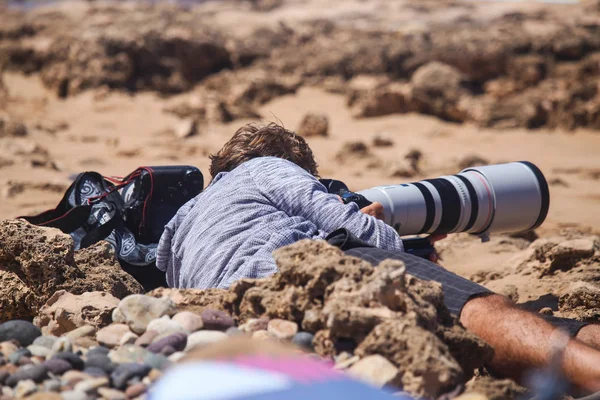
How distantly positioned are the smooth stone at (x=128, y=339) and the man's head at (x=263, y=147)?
103 cm

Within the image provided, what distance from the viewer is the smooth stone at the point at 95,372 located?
1.77 meters

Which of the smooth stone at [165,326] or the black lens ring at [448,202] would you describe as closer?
the smooth stone at [165,326]

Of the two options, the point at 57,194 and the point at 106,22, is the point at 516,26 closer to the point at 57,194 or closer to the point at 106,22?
the point at 106,22

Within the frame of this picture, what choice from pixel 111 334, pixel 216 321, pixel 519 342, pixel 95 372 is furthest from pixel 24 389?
pixel 519 342

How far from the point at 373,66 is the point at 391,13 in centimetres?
1125

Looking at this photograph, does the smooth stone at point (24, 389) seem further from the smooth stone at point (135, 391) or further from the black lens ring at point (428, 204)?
the black lens ring at point (428, 204)

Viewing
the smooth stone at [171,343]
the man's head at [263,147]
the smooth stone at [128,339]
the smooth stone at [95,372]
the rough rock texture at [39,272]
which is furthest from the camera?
the man's head at [263,147]

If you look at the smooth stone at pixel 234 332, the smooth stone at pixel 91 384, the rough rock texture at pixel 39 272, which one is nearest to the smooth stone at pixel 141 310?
the smooth stone at pixel 234 332

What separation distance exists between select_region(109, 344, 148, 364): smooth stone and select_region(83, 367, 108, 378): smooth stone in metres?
0.06

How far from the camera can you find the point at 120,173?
590 centimetres

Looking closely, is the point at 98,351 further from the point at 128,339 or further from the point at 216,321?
the point at 216,321

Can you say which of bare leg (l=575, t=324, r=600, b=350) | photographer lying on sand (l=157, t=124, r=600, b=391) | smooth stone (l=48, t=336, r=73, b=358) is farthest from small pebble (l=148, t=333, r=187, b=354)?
bare leg (l=575, t=324, r=600, b=350)

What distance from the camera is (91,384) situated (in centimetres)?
171

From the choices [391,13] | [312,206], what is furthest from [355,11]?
[312,206]
